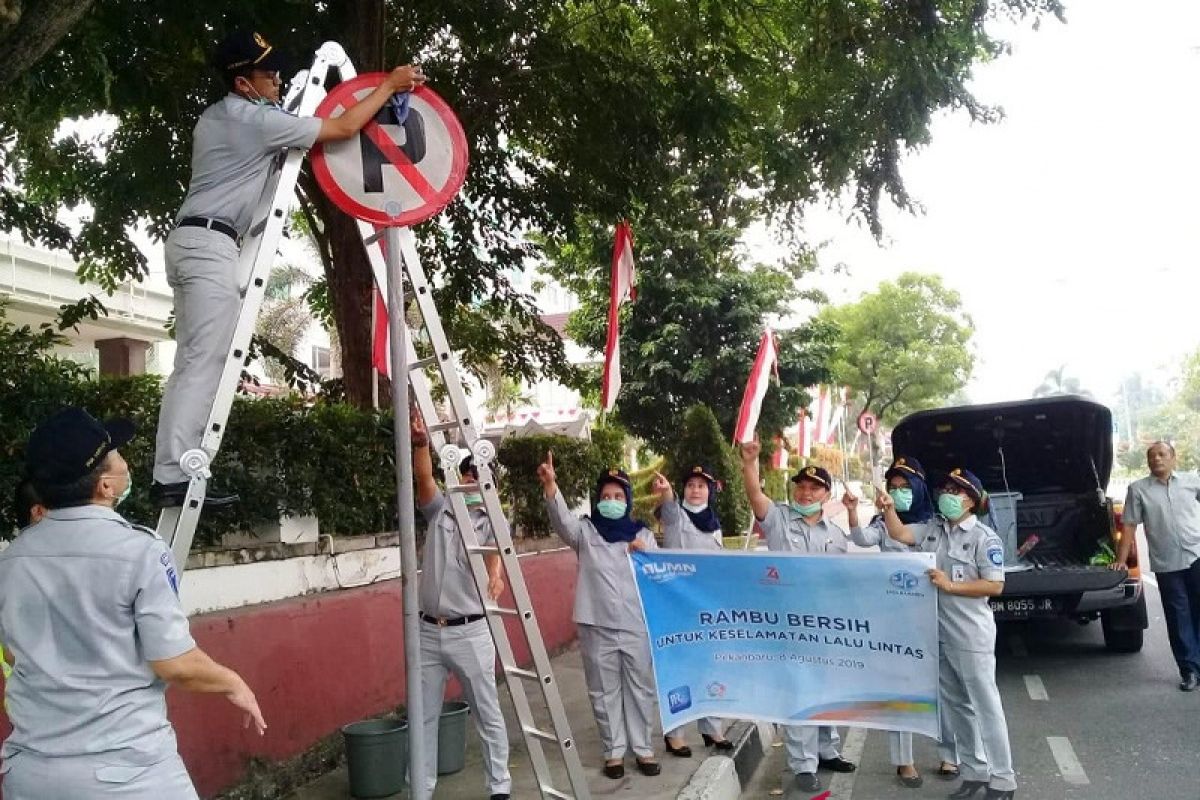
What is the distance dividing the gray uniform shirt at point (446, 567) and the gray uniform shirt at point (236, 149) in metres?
Result: 2.30

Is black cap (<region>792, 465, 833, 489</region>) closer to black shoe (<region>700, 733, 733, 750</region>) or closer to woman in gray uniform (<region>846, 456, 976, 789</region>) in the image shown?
woman in gray uniform (<region>846, 456, 976, 789</region>)

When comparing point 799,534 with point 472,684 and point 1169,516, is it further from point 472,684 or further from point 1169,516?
point 1169,516

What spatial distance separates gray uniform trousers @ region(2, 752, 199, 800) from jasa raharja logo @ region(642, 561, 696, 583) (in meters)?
3.68

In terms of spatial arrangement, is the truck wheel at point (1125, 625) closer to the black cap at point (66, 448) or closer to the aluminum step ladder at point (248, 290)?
the aluminum step ladder at point (248, 290)

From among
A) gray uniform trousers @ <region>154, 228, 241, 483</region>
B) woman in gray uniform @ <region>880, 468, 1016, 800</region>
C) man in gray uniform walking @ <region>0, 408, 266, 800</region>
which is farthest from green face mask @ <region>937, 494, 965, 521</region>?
man in gray uniform walking @ <region>0, 408, 266, 800</region>

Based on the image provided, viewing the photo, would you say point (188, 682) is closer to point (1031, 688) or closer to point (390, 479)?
point (390, 479)

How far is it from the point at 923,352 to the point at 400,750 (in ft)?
143

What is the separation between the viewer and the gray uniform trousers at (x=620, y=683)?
6.09 m

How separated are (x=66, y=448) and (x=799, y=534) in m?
4.57

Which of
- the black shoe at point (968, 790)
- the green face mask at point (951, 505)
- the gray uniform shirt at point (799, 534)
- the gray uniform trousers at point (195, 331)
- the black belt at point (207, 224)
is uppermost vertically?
the black belt at point (207, 224)

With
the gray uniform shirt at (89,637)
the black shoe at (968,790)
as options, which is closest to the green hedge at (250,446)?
the gray uniform shirt at (89,637)

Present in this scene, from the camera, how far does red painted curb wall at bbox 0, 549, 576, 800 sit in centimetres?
518

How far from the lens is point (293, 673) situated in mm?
5863

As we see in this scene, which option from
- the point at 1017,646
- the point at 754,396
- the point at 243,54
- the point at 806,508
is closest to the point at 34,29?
the point at 243,54
